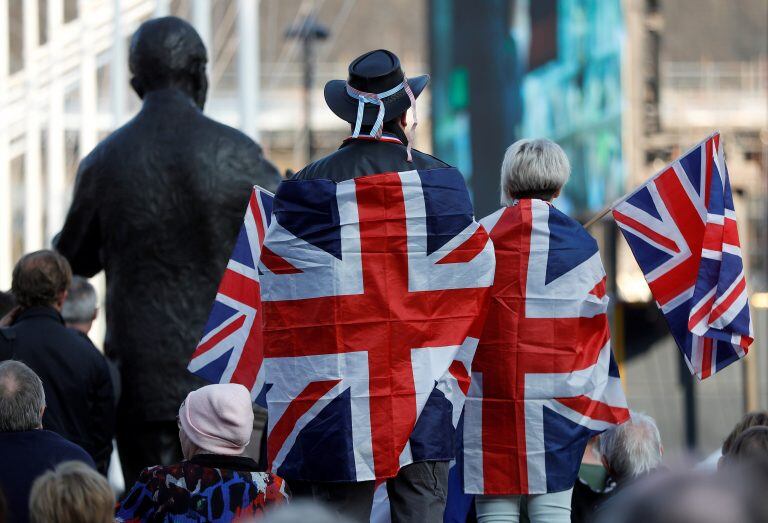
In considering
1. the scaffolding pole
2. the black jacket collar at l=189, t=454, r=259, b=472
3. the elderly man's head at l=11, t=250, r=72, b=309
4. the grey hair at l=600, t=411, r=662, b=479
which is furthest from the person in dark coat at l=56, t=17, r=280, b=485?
the scaffolding pole

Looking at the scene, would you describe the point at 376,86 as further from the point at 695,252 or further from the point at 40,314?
the point at 40,314

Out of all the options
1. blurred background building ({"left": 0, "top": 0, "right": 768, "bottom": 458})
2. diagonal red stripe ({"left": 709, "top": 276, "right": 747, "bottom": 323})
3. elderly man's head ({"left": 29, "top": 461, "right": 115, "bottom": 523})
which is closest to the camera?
elderly man's head ({"left": 29, "top": 461, "right": 115, "bottom": 523})

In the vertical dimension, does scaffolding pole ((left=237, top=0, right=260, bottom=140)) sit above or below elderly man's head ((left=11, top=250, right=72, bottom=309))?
above

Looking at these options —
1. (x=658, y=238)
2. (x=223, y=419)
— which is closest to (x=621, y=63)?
(x=658, y=238)

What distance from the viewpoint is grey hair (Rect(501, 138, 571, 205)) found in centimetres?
483

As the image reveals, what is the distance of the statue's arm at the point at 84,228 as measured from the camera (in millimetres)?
5340

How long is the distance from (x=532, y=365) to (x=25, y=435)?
1.46m

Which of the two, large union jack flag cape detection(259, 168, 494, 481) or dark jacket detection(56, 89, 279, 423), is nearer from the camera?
large union jack flag cape detection(259, 168, 494, 481)

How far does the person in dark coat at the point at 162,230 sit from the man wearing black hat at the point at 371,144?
0.83 m

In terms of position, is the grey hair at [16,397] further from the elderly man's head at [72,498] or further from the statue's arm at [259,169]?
the statue's arm at [259,169]

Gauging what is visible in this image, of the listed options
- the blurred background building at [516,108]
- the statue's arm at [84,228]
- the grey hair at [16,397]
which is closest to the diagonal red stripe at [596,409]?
the grey hair at [16,397]

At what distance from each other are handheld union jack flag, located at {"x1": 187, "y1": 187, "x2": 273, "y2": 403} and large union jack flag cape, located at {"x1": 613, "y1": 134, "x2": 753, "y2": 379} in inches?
45.3

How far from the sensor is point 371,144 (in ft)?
14.5

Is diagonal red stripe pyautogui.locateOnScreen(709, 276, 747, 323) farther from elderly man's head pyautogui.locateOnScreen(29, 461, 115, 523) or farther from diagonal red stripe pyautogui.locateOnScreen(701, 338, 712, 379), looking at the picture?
elderly man's head pyautogui.locateOnScreen(29, 461, 115, 523)
